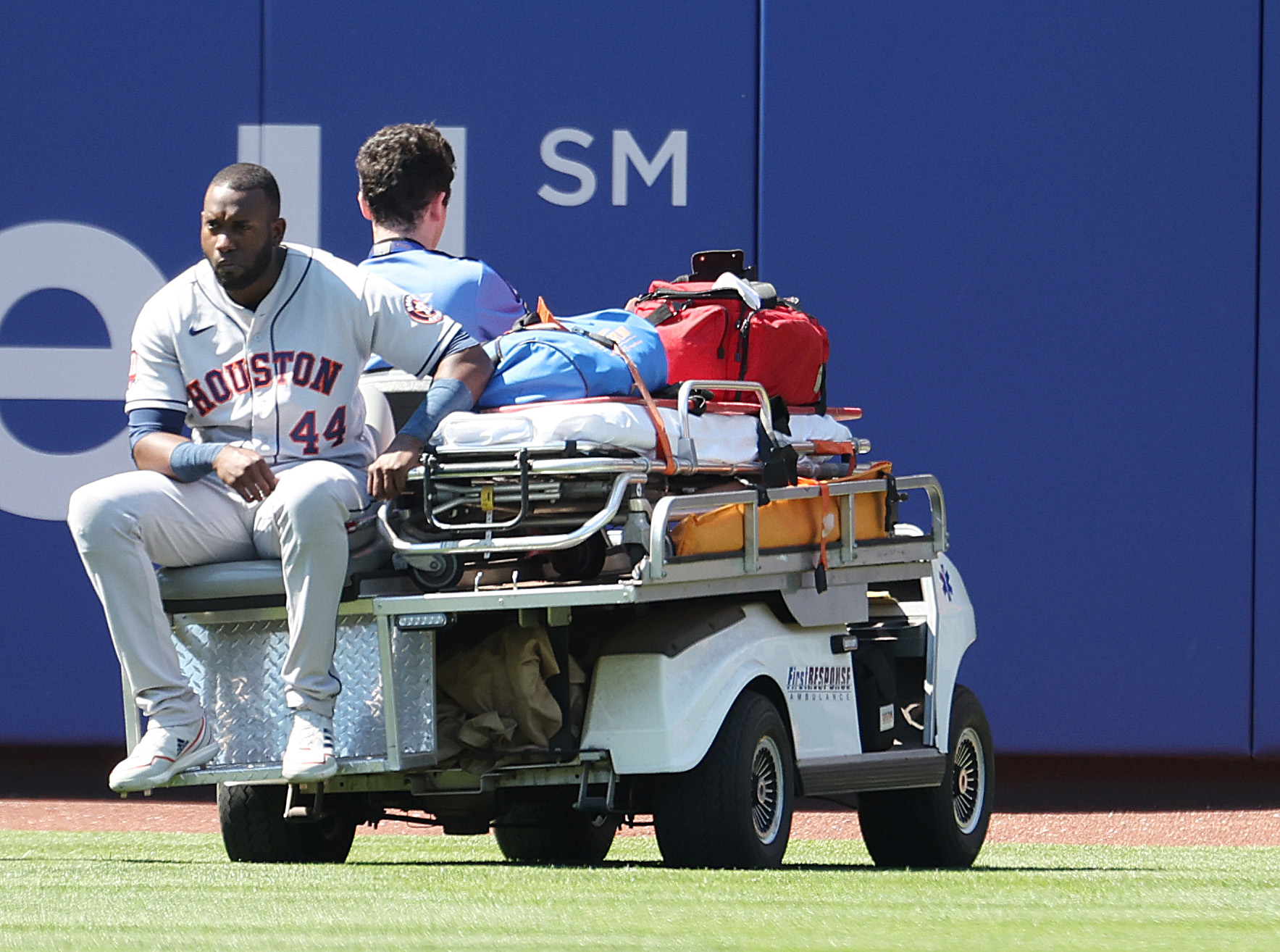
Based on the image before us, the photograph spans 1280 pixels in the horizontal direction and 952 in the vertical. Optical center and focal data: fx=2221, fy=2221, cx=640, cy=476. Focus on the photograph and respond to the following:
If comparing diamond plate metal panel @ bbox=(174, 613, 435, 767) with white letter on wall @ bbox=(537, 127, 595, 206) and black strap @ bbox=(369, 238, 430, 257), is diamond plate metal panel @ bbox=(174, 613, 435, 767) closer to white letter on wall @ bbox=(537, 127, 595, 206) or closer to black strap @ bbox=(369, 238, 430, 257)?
black strap @ bbox=(369, 238, 430, 257)

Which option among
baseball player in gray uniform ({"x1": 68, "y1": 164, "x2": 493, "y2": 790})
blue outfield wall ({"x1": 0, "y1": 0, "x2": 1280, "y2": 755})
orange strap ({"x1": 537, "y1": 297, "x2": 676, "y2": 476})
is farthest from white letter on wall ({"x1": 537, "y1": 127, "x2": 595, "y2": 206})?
orange strap ({"x1": 537, "y1": 297, "x2": 676, "y2": 476})

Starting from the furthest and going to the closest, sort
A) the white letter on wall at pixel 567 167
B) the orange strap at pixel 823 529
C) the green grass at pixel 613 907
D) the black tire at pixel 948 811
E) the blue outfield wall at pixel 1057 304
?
the white letter on wall at pixel 567 167
the blue outfield wall at pixel 1057 304
the black tire at pixel 948 811
the orange strap at pixel 823 529
the green grass at pixel 613 907

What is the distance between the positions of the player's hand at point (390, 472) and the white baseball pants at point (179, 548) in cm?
9

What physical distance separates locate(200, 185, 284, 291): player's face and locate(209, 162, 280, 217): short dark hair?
13 mm

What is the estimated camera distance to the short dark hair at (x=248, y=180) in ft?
19.5

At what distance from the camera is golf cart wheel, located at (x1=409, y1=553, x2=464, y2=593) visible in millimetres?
5801

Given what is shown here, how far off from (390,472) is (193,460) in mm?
541

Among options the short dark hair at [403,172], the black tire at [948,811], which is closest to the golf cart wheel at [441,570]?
the short dark hair at [403,172]

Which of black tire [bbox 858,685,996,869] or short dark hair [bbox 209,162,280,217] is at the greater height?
short dark hair [bbox 209,162,280,217]

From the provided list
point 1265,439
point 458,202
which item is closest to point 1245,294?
point 1265,439

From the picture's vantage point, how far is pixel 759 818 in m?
6.11

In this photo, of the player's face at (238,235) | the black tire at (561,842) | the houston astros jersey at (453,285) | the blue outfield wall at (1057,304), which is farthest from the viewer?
the blue outfield wall at (1057,304)

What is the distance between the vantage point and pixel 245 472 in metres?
5.68

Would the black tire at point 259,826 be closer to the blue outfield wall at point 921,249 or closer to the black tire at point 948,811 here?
the black tire at point 948,811
